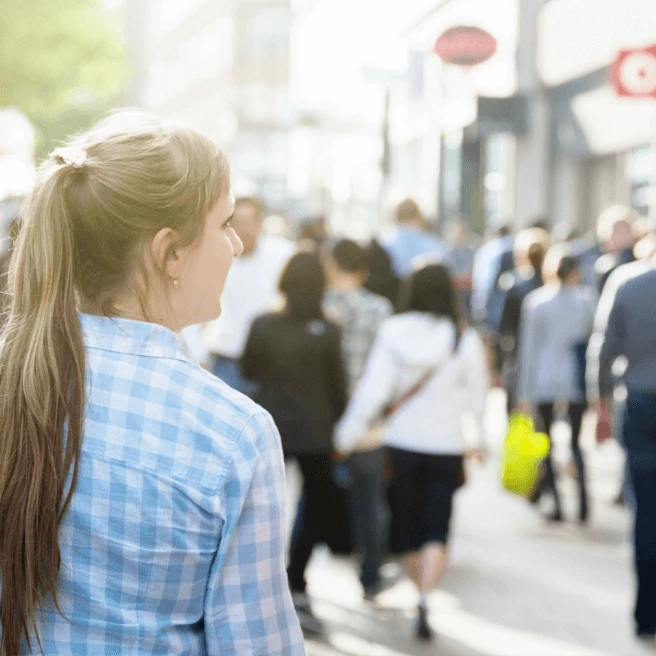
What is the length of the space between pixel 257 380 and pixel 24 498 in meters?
4.33

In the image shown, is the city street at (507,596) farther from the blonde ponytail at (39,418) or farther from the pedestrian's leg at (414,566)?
the blonde ponytail at (39,418)

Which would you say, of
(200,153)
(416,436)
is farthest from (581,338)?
(200,153)

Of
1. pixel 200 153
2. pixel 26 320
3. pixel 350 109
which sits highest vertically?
pixel 350 109

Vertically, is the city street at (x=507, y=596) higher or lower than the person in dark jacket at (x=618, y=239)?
lower

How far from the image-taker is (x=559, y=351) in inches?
330

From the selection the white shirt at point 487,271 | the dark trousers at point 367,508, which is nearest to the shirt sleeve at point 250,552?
the dark trousers at point 367,508

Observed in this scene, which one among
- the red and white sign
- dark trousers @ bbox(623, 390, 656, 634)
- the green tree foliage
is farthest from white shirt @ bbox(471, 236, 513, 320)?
the green tree foliage

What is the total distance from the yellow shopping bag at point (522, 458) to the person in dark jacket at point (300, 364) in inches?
46.8

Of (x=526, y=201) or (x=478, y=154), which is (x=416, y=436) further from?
(x=478, y=154)

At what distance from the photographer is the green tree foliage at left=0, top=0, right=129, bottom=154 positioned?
3369 centimetres

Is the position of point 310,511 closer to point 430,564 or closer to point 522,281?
point 430,564

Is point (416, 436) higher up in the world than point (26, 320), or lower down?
lower down

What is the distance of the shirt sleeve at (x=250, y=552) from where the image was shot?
5.51ft

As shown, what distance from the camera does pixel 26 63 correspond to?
34.0 m
